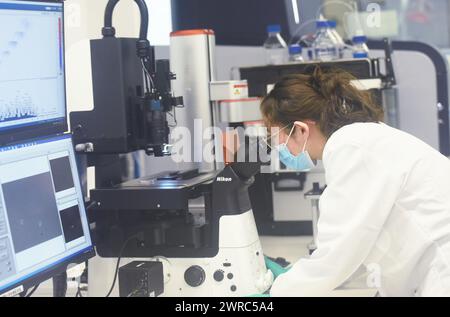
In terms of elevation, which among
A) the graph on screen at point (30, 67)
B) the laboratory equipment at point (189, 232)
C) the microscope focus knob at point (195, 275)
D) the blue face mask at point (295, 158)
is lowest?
the microscope focus knob at point (195, 275)

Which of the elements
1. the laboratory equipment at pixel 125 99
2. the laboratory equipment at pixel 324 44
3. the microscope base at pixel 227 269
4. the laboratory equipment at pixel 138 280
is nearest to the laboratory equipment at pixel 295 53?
the laboratory equipment at pixel 324 44

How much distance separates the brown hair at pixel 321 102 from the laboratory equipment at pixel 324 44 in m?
1.20

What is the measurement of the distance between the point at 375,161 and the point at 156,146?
2.03 feet

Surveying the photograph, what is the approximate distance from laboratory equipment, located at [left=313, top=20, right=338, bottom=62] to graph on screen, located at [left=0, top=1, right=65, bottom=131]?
4.39 ft

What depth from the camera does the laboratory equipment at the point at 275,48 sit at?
2.68 metres

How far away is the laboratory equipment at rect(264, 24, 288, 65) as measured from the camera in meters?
2.68

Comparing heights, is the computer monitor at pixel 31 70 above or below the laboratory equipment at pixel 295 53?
below

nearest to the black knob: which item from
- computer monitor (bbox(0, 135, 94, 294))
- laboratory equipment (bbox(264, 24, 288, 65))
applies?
computer monitor (bbox(0, 135, 94, 294))

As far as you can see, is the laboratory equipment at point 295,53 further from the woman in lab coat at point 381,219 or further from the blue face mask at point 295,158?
the woman in lab coat at point 381,219

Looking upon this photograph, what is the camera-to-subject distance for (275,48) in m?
2.73

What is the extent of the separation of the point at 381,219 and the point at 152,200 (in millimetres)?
555

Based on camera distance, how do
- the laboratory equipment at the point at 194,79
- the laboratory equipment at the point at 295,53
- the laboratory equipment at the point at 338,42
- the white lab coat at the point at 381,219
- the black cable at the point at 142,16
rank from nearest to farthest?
the white lab coat at the point at 381,219 < the black cable at the point at 142,16 < the laboratory equipment at the point at 194,79 < the laboratory equipment at the point at 295,53 < the laboratory equipment at the point at 338,42

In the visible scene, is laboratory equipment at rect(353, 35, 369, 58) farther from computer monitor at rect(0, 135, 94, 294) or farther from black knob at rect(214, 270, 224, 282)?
computer monitor at rect(0, 135, 94, 294)

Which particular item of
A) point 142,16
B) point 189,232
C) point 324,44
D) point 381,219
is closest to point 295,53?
point 324,44
